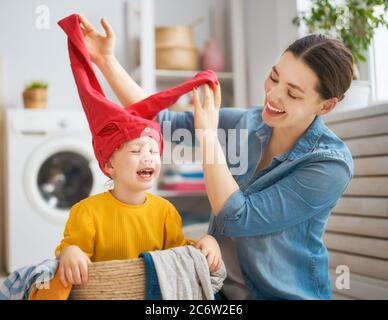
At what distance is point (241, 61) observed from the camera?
8.21 ft

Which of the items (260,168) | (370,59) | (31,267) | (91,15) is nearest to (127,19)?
(370,59)

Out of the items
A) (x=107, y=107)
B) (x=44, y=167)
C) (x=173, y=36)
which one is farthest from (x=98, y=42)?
(x=173, y=36)

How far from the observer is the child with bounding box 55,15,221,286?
748 millimetres

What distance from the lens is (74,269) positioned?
66 cm

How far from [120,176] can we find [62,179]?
3.76 ft

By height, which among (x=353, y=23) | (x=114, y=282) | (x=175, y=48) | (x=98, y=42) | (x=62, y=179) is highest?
(x=175, y=48)

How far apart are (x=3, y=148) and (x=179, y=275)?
153 centimetres

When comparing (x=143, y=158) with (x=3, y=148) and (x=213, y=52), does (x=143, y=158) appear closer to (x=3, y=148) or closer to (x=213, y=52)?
(x=3, y=148)

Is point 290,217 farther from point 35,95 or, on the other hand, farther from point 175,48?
point 175,48

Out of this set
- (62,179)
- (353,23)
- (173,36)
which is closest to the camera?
(353,23)

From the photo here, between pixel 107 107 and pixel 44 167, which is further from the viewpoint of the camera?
pixel 44 167

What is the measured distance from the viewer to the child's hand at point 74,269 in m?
0.66

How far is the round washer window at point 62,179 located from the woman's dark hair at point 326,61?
113cm

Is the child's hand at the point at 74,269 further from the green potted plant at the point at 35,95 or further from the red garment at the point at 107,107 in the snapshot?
the green potted plant at the point at 35,95
